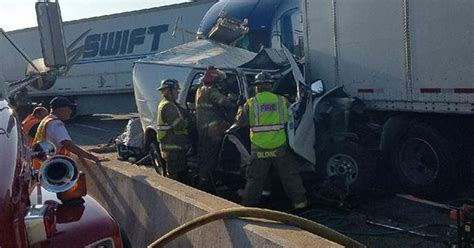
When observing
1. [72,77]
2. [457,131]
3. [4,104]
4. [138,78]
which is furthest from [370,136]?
[72,77]

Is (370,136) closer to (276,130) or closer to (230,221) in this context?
(276,130)

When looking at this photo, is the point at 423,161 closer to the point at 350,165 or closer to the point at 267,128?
the point at 350,165

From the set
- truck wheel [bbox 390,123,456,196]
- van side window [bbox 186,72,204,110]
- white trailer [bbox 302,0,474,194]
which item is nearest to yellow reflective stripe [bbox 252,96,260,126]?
van side window [bbox 186,72,204,110]

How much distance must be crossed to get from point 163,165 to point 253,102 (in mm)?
2468

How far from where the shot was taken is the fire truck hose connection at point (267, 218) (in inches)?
138

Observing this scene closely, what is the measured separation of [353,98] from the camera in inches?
340

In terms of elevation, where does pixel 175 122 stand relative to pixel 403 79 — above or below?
below

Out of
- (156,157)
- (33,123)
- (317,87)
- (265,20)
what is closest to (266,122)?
(317,87)

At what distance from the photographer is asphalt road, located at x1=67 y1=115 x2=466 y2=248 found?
19.7ft

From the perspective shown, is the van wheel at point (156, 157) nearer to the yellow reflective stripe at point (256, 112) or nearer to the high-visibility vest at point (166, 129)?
the high-visibility vest at point (166, 129)

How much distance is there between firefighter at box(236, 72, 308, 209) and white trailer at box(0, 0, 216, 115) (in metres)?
12.0

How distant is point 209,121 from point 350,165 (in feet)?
6.79

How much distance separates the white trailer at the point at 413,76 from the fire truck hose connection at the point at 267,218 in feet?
14.2

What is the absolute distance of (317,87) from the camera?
902cm
